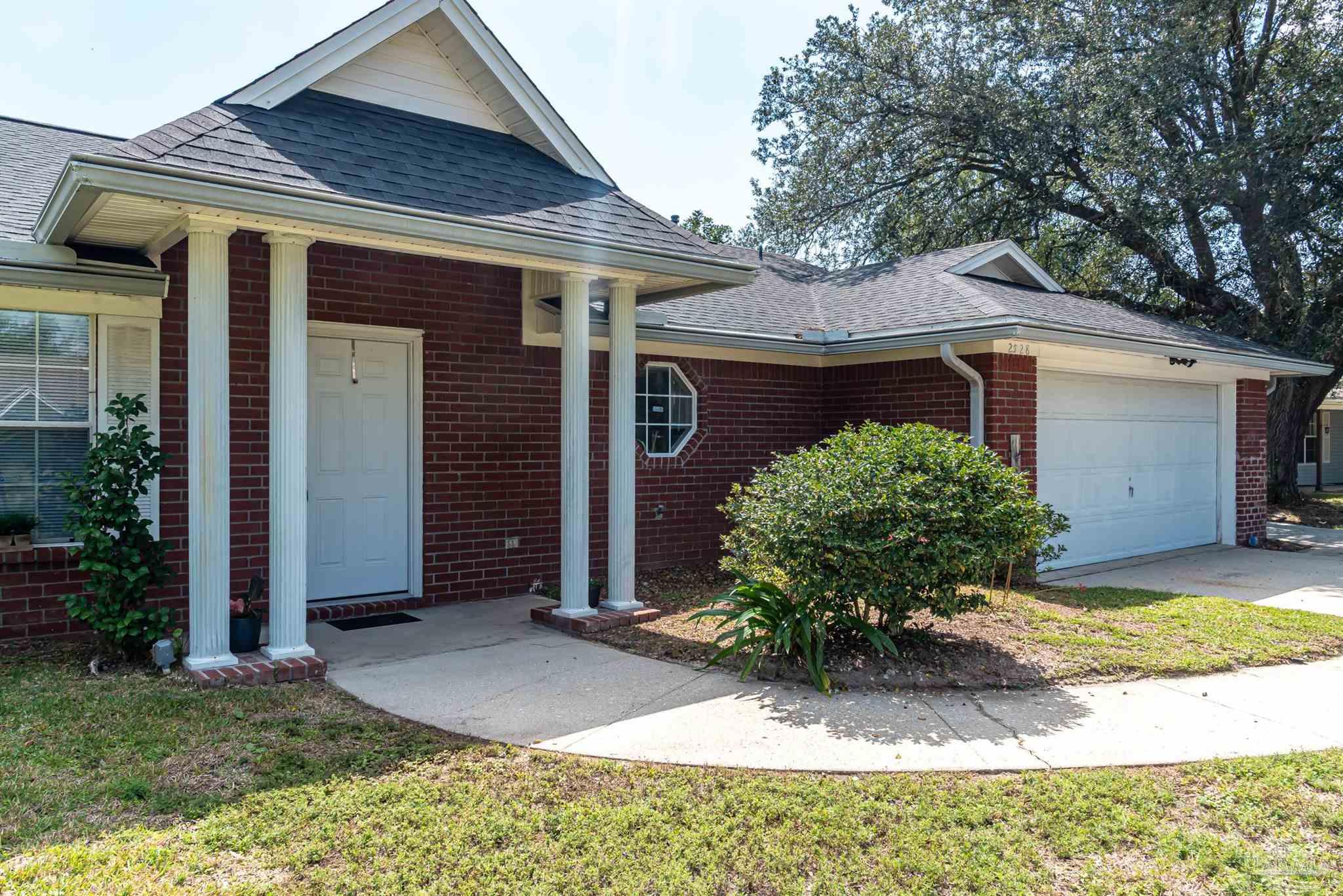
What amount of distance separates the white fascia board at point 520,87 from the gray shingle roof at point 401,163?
14 cm

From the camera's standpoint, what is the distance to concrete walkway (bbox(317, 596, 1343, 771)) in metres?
4.53

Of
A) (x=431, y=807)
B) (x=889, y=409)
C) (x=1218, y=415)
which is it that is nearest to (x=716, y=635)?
(x=431, y=807)

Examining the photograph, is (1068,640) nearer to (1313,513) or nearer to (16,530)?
(16,530)

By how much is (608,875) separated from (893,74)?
61.9 ft

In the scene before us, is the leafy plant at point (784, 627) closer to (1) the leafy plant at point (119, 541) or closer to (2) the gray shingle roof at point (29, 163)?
(1) the leafy plant at point (119, 541)

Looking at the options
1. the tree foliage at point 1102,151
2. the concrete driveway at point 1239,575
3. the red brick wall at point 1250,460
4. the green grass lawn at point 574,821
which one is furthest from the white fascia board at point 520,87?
the tree foliage at point 1102,151

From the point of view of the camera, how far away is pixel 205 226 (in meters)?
5.32

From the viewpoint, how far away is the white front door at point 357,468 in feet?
25.0

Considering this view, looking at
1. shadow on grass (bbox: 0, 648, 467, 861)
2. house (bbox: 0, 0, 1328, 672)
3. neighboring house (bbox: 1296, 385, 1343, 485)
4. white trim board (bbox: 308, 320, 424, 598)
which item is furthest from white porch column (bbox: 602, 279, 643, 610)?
neighboring house (bbox: 1296, 385, 1343, 485)

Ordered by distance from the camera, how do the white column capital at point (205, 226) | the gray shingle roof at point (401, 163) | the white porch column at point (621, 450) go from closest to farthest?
the white column capital at point (205, 226) < the gray shingle roof at point (401, 163) < the white porch column at point (621, 450)

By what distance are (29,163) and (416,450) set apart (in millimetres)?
4196

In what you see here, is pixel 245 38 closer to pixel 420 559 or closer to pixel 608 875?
pixel 420 559

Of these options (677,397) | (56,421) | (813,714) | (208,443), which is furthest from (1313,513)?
(56,421)

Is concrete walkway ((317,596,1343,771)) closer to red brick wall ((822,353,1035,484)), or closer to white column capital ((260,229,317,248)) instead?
white column capital ((260,229,317,248))
